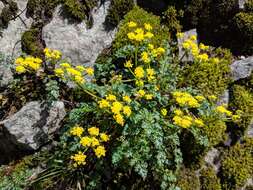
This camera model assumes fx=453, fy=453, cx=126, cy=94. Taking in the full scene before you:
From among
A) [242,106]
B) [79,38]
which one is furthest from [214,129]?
[79,38]

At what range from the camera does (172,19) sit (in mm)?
6840

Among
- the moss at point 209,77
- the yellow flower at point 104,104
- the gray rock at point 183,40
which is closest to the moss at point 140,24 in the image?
the gray rock at point 183,40

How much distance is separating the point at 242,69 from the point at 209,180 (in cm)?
165

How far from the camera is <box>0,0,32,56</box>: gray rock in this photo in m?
6.81

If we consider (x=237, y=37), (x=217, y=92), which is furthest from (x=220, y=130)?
(x=237, y=37)

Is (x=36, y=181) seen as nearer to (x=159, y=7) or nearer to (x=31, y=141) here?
(x=31, y=141)

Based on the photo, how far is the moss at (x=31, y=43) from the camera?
668 centimetres

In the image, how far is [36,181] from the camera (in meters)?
6.02

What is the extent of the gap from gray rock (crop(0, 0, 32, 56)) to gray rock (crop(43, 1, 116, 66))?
35cm

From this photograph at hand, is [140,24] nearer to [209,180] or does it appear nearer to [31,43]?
[31,43]

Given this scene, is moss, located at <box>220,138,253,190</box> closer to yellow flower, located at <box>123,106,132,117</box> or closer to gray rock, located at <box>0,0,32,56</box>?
yellow flower, located at <box>123,106,132,117</box>

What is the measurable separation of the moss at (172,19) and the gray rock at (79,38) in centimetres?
83

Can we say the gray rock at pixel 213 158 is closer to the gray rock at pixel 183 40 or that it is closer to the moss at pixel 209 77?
the moss at pixel 209 77

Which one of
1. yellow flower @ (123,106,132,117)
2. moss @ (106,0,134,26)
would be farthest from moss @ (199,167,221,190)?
moss @ (106,0,134,26)
